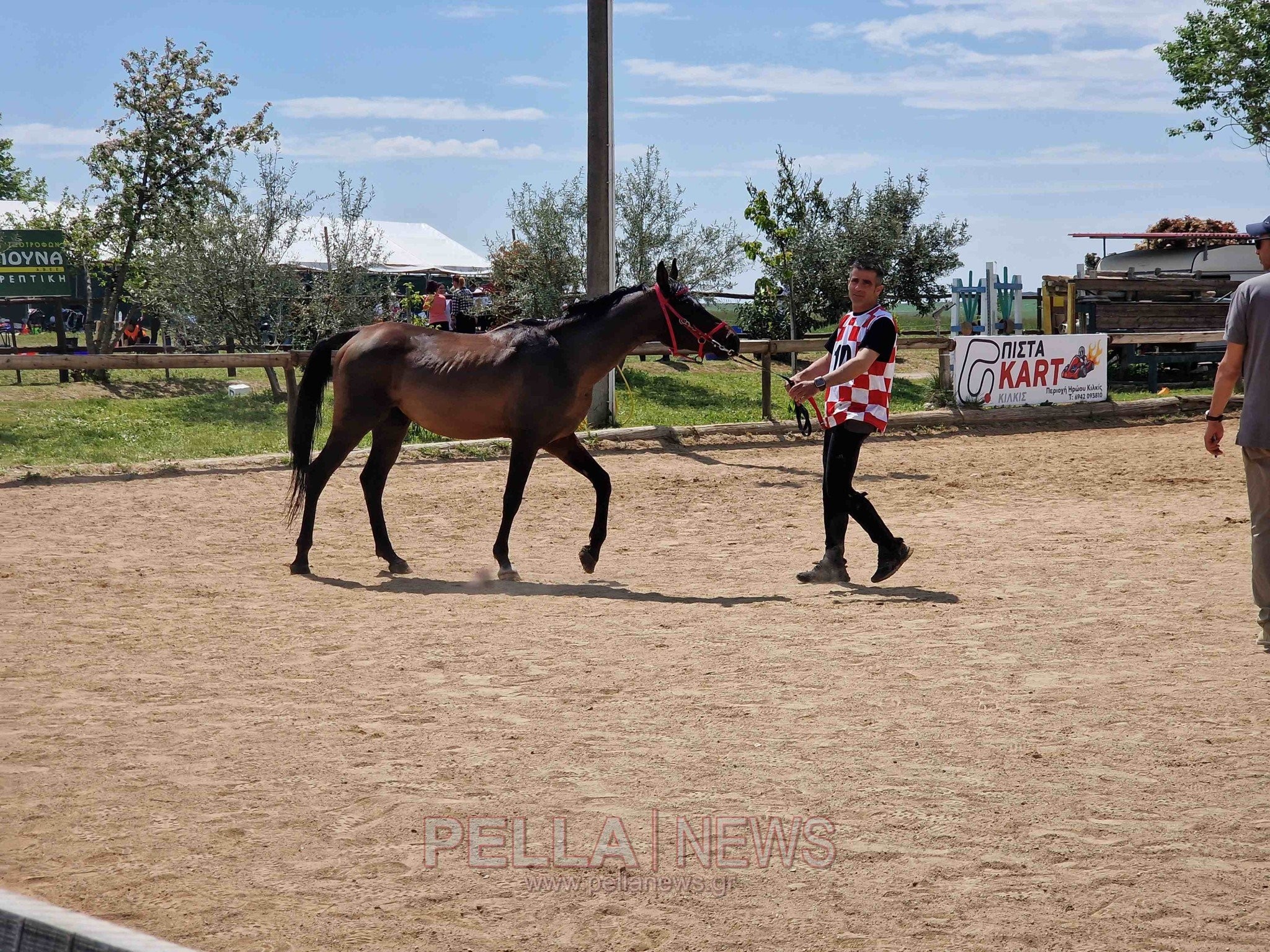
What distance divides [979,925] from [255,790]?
2.25m

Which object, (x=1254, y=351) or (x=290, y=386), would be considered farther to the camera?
(x=290, y=386)

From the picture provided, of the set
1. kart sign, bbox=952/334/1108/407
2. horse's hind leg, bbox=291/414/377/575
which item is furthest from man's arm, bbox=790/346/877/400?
kart sign, bbox=952/334/1108/407

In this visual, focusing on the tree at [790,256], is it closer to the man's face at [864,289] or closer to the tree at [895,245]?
the tree at [895,245]

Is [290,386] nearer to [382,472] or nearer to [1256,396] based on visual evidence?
[382,472]

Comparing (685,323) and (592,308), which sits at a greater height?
(592,308)

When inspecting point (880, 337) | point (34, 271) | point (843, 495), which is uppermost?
point (34, 271)

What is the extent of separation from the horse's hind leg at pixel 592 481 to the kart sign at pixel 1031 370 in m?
9.88

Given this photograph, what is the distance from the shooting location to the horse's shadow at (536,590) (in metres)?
7.11

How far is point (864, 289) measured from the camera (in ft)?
23.3

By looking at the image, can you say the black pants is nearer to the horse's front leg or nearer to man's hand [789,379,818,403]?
man's hand [789,379,818,403]

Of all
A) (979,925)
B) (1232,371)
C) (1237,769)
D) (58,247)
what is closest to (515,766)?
(979,925)

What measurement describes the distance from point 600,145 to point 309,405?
7.94 metres

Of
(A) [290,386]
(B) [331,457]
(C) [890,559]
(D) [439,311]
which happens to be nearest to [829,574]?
(C) [890,559]

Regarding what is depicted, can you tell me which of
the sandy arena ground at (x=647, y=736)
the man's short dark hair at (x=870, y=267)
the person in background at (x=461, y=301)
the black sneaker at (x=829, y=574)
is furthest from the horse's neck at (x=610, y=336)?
the person in background at (x=461, y=301)
